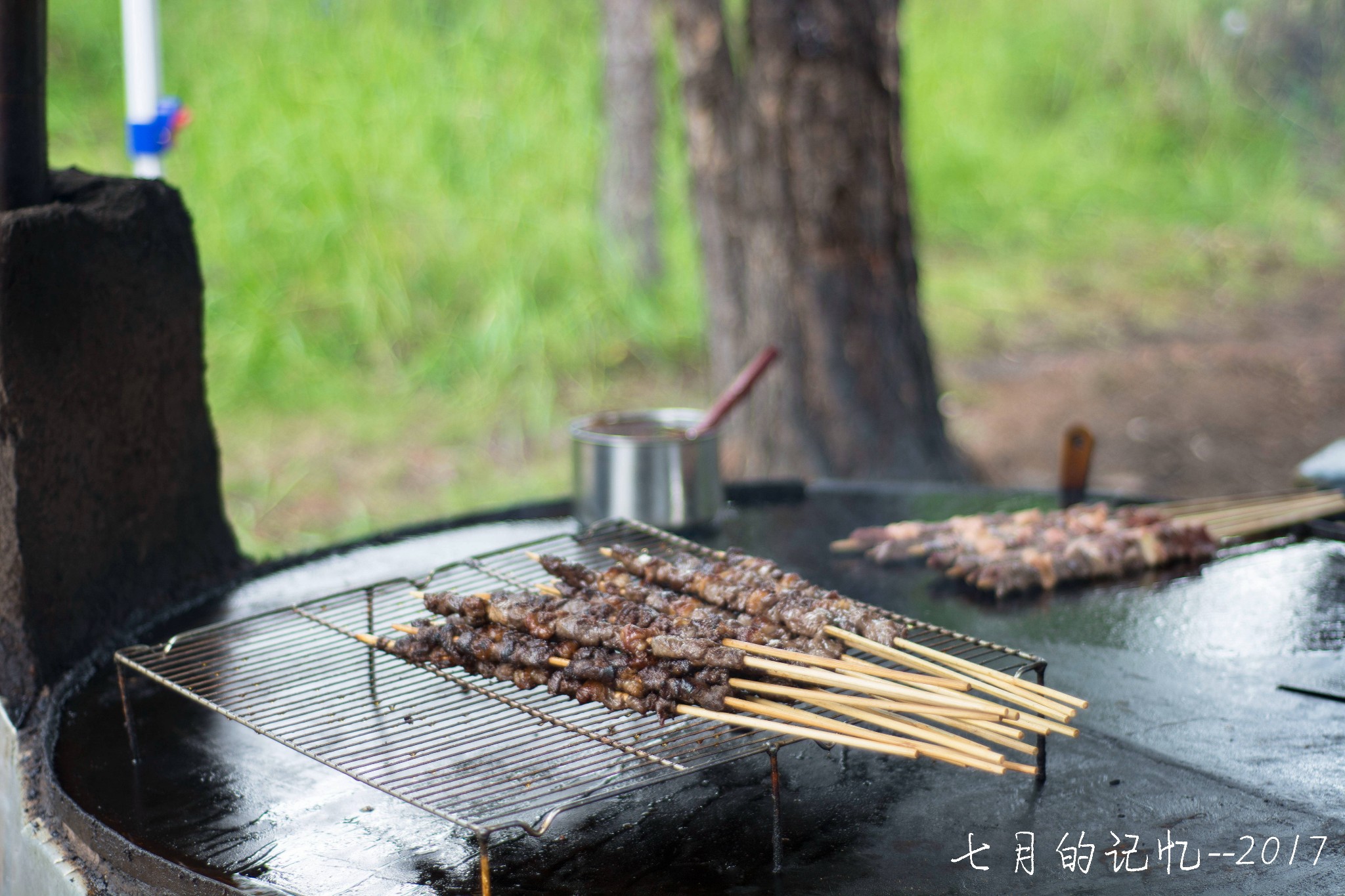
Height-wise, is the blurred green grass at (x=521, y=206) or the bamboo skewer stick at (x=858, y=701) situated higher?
the blurred green grass at (x=521, y=206)

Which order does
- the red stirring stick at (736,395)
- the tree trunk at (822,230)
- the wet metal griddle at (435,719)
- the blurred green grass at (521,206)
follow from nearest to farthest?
the wet metal griddle at (435,719), the red stirring stick at (736,395), the tree trunk at (822,230), the blurred green grass at (521,206)

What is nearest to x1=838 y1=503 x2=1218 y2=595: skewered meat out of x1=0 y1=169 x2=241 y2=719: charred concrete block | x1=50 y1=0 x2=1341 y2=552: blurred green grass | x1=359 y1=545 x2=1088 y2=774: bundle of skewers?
x1=359 y1=545 x2=1088 y2=774: bundle of skewers

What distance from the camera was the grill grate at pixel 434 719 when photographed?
2312 mm

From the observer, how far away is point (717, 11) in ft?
21.0

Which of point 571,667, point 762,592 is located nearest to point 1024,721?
point 762,592

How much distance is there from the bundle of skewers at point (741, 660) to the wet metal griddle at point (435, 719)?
0.07m

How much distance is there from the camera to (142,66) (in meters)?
5.36

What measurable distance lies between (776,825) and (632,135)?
8.78 metres

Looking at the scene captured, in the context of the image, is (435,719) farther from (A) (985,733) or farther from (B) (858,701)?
(A) (985,733)

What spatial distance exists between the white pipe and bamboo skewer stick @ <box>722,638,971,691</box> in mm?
4057

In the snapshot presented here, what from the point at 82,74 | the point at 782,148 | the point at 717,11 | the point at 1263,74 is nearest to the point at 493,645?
the point at 782,148

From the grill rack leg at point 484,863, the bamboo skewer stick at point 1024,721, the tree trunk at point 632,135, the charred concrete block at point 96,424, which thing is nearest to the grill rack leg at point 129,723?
the charred concrete block at point 96,424

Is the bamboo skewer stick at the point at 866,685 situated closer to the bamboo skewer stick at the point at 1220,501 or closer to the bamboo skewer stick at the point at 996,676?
the bamboo skewer stick at the point at 996,676

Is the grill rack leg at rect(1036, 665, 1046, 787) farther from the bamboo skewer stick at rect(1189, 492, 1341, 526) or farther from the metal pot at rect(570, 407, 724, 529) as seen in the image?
the bamboo skewer stick at rect(1189, 492, 1341, 526)
